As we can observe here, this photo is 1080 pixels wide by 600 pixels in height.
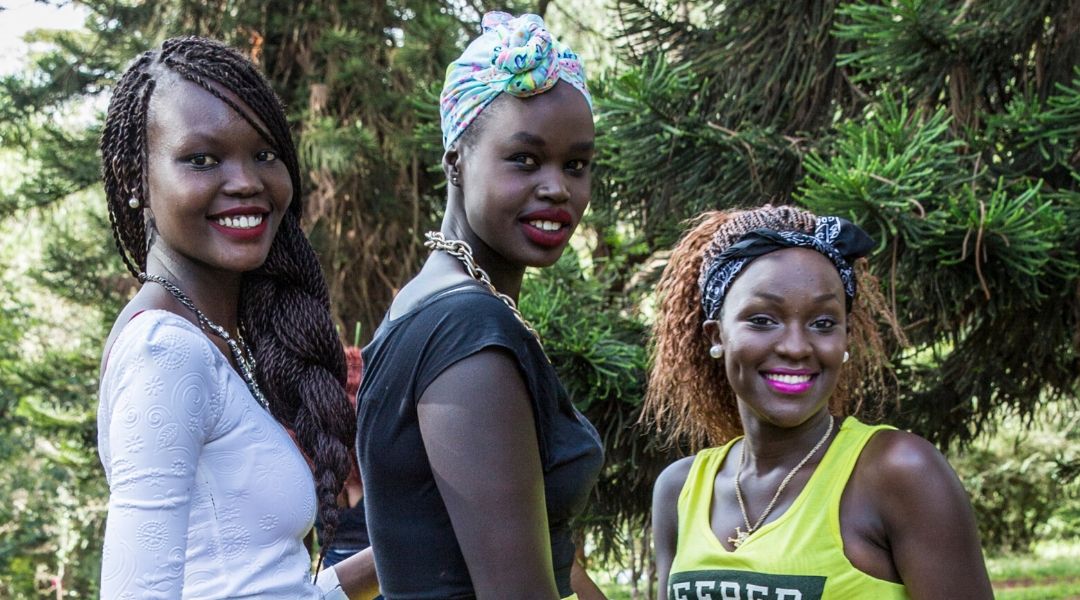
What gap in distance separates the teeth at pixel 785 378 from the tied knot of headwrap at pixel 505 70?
0.90 metres

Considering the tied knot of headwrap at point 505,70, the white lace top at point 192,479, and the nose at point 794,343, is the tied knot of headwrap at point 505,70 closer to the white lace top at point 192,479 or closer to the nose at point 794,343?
the white lace top at point 192,479

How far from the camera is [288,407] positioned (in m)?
2.14

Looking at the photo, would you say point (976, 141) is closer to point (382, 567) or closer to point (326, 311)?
point (326, 311)

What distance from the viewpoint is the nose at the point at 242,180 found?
1.98 metres

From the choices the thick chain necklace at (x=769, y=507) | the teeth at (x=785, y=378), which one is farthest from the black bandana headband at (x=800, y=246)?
the thick chain necklace at (x=769, y=507)

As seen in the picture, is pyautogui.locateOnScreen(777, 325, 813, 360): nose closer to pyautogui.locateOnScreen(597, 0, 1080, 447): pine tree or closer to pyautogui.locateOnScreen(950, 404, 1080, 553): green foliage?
pyautogui.locateOnScreen(597, 0, 1080, 447): pine tree

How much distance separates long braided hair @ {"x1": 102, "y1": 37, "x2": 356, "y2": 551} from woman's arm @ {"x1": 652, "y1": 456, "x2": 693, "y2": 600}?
0.96 metres

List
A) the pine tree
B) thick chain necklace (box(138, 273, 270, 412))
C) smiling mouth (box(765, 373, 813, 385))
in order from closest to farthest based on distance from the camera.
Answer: thick chain necklace (box(138, 273, 270, 412)), smiling mouth (box(765, 373, 813, 385)), the pine tree

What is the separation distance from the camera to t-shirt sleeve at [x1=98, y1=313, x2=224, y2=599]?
1.68m

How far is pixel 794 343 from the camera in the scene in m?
2.54

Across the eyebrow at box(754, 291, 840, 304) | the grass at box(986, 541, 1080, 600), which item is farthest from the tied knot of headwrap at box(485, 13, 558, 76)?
the grass at box(986, 541, 1080, 600)

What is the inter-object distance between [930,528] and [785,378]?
0.46 meters

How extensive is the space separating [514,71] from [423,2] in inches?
208

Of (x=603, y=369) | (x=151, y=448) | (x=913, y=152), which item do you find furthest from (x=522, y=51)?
(x=603, y=369)
